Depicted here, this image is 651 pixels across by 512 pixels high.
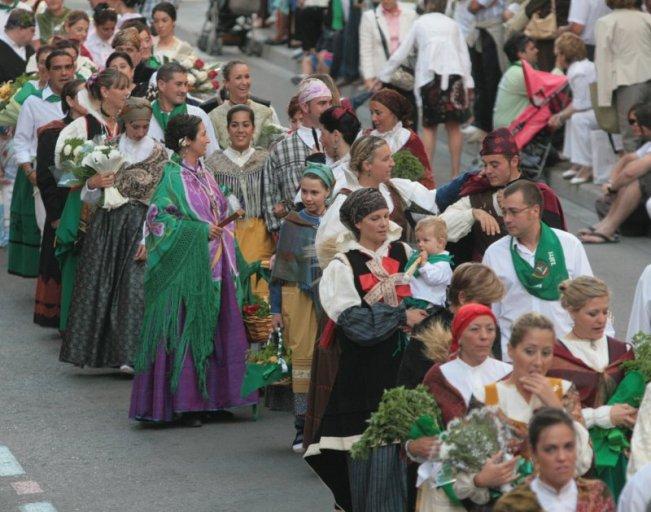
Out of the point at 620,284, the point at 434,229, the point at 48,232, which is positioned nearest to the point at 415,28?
the point at 620,284

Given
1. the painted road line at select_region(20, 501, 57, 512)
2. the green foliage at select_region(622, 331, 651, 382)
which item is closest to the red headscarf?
the green foliage at select_region(622, 331, 651, 382)

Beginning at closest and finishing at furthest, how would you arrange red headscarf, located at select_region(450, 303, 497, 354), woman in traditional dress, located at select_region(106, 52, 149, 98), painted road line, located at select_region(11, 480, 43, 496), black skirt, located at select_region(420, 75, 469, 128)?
red headscarf, located at select_region(450, 303, 497, 354) < painted road line, located at select_region(11, 480, 43, 496) < woman in traditional dress, located at select_region(106, 52, 149, 98) < black skirt, located at select_region(420, 75, 469, 128)

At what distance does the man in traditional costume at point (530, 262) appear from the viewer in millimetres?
9875

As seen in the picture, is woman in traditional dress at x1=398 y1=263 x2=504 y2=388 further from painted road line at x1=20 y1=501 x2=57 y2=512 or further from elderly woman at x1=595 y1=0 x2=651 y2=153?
elderly woman at x1=595 y1=0 x2=651 y2=153

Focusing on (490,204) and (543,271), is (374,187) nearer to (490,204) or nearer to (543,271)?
(490,204)

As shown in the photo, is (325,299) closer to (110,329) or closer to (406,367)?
(406,367)

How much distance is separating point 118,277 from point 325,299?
3855mm

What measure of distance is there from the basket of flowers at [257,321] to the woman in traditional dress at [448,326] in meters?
2.94

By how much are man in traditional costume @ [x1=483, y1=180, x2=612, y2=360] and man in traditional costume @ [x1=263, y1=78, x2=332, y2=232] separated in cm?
294

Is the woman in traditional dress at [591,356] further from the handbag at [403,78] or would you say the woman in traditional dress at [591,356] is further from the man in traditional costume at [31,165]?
the handbag at [403,78]

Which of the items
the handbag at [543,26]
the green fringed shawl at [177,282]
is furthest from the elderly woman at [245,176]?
the handbag at [543,26]

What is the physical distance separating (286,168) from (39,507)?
3241mm

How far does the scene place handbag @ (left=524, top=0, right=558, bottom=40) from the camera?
19.4 m

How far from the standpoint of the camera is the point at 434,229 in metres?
10.1
